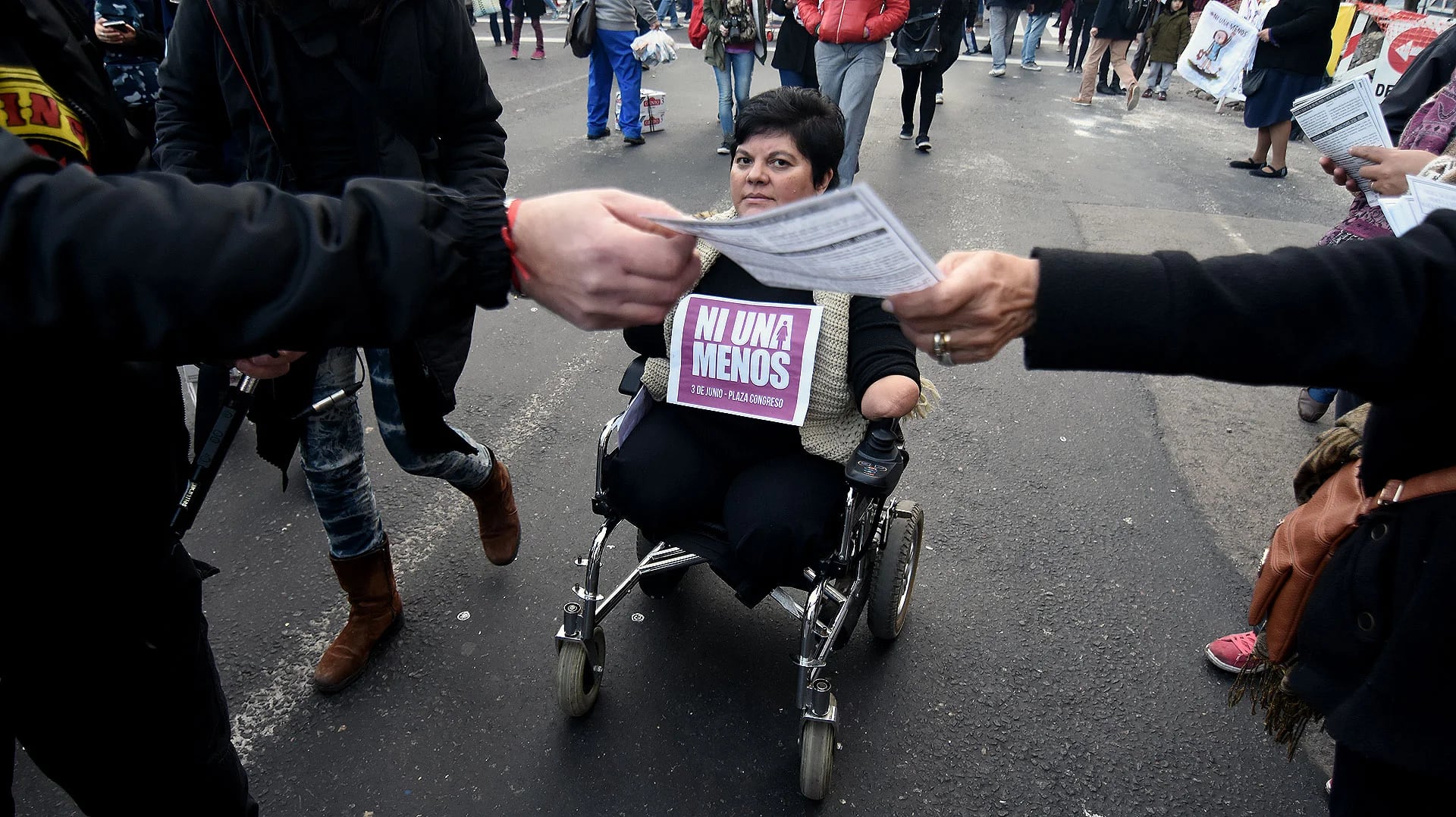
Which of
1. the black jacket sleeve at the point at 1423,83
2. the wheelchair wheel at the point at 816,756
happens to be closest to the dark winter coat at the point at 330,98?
the wheelchair wheel at the point at 816,756

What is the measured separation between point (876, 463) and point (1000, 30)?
1376 cm

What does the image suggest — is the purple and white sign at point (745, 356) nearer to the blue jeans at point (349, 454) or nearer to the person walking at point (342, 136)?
the person walking at point (342, 136)

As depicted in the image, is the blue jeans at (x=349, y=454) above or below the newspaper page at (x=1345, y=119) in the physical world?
below

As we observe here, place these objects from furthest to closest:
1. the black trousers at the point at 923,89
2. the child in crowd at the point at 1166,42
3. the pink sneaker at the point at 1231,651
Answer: the child in crowd at the point at 1166,42 < the black trousers at the point at 923,89 < the pink sneaker at the point at 1231,651

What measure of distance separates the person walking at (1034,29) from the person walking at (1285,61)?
20.7 ft

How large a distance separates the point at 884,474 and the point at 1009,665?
3.45 ft

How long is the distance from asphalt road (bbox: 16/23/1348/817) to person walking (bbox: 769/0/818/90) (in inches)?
159

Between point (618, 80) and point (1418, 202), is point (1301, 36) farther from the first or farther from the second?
point (1418, 202)

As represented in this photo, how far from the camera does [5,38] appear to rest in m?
1.36

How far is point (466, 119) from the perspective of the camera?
224 cm

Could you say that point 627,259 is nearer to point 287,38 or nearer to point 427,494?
point 287,38

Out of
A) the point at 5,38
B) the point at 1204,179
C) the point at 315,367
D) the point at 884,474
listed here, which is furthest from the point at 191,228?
the point at 1204,179

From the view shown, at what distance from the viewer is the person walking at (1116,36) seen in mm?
10836

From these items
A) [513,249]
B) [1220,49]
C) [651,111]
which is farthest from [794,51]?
[513,249]
